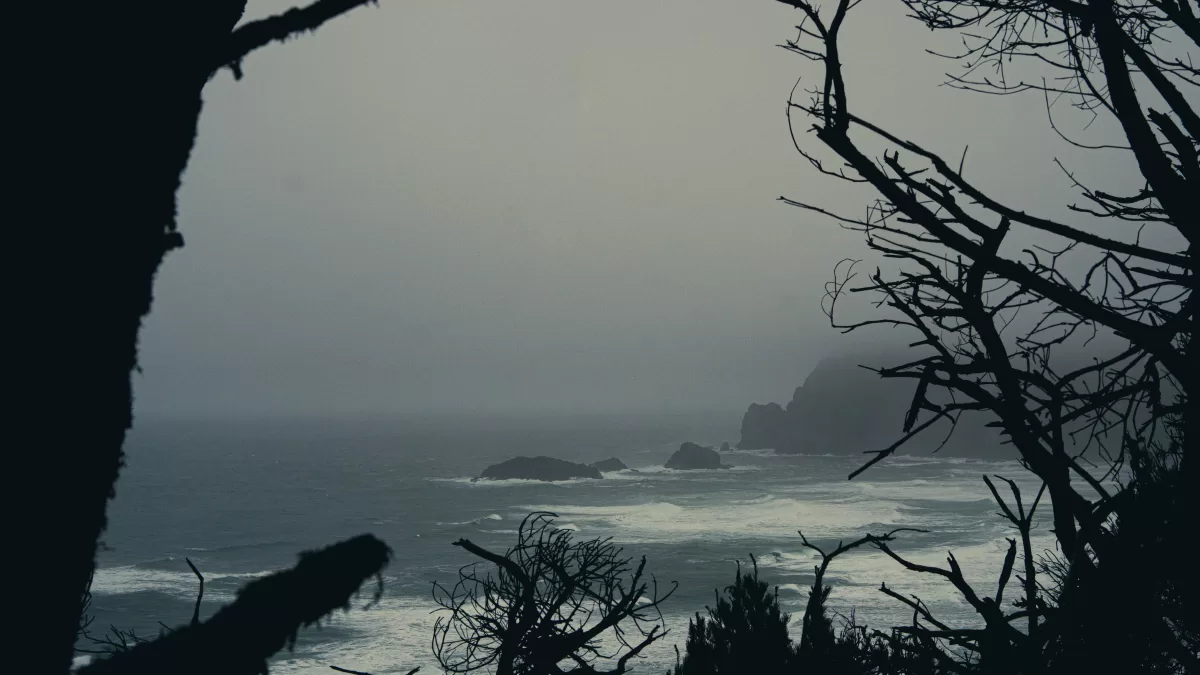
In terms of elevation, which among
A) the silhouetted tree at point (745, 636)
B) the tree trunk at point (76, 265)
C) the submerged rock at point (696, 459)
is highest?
the tree trunk at point (76, 265)

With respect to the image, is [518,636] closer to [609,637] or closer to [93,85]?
[93,85]

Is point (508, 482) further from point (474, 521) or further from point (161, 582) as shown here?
point (161, 582)

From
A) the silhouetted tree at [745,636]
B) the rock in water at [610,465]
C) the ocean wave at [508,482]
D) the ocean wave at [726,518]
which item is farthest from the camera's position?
the rock in water at [610,465]

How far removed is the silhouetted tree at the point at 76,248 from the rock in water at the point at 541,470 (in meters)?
90.7

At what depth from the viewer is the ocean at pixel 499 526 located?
38.8 meters

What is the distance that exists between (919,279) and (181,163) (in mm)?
1512

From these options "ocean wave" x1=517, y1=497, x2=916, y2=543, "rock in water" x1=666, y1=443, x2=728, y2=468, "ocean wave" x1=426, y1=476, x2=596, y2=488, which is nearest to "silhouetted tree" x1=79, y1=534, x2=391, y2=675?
"ocean wave" x1=517, y1=497, x2=916, y2=543

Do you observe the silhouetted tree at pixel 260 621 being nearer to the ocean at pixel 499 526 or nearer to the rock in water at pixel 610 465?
the ocean at pixel 499 526

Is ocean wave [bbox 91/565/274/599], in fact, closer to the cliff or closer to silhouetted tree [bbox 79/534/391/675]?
silhouetted tree [bbox 79/534/391/675]

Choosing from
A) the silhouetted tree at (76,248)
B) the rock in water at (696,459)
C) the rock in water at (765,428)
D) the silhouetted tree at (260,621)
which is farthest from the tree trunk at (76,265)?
the rock in water at (765,428)

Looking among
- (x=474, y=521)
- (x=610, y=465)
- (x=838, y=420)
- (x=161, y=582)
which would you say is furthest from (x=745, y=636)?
(x=838, y=420)

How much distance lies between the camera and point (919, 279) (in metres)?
1.80

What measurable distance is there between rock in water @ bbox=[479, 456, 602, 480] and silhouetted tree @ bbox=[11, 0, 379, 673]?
9070 centimetres

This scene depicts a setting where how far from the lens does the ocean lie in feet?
127
